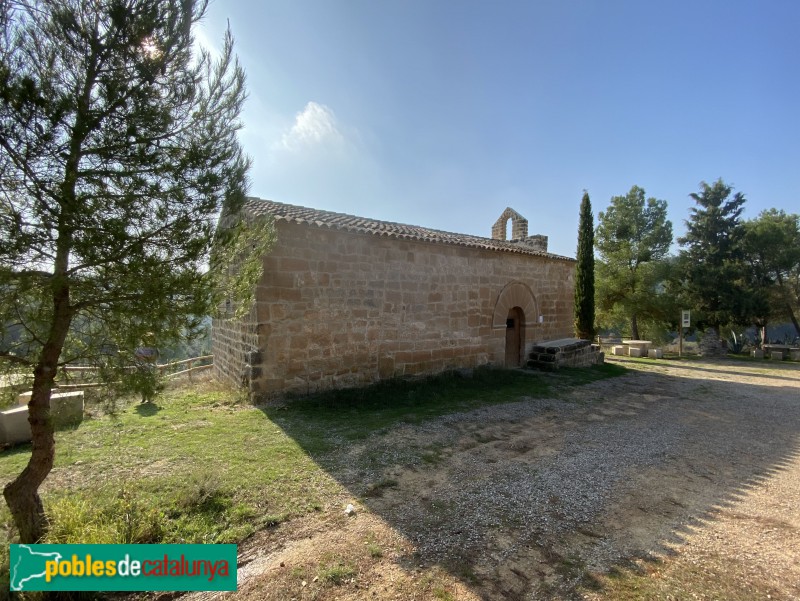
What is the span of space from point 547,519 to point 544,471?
3.76 ft

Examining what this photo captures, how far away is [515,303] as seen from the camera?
40.2 feet

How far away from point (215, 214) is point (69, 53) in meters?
1.34

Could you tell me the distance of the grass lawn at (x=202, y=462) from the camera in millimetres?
3058

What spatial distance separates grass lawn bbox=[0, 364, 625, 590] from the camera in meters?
3.06

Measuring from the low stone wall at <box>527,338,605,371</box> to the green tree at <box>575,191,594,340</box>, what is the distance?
7.28 feet

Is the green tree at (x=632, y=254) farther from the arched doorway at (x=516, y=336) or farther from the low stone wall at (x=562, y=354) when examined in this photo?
the arched doorway at (x=516, y=336)

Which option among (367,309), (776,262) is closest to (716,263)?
(776,262)

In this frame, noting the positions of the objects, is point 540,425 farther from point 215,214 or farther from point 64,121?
point 64,121

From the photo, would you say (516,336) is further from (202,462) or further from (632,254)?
(632,254)

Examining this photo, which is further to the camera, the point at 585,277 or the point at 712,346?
the point at 712,346

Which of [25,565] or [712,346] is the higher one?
[712,346]

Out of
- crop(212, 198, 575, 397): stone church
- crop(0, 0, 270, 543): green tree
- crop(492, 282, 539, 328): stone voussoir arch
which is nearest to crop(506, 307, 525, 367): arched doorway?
crop(212, 198, 575, 397): stone church

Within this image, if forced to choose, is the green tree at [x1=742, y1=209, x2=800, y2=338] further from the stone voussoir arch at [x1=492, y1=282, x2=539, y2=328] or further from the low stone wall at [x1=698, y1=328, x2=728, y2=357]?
the stone voussoir arch at [x1=492, y1=282, x2=539, y2=328]

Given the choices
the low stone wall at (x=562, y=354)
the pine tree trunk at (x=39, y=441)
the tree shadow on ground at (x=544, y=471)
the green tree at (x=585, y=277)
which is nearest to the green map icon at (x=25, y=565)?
the pine tree trunk at (x=39, y=441)
